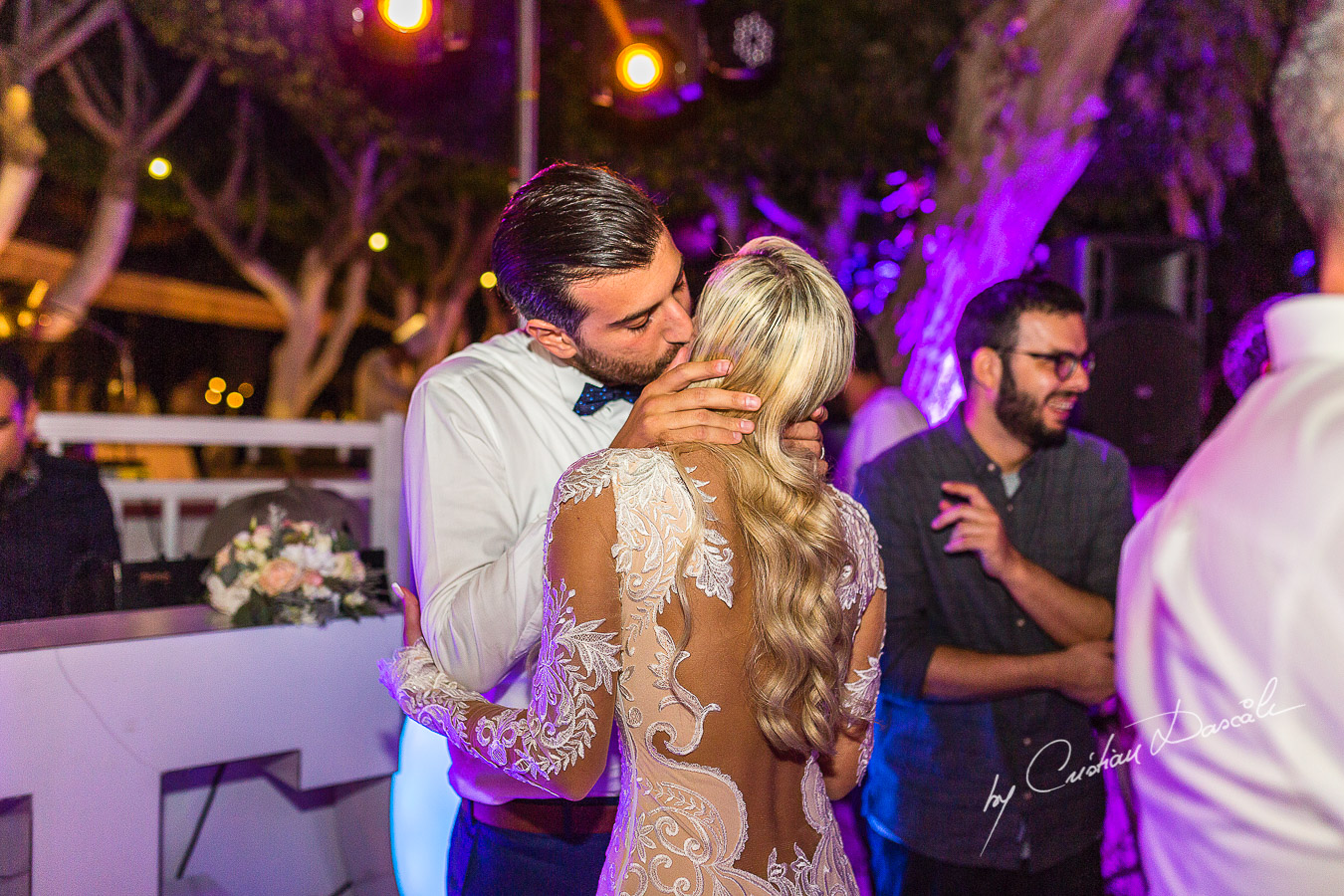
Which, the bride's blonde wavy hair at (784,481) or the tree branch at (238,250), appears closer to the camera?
the bride's blonde wavy hair at (784,481)

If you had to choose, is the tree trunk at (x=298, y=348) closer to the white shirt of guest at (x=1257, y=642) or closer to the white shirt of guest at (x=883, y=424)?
the white shirt of guest at (x=883, y=424)

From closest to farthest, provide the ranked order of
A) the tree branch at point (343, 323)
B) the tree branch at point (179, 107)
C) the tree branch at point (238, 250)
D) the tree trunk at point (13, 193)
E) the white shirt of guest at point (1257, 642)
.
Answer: the white shirt of guest at point (1257, 642), the tree trunk at point (13, 193), the tree branch at point (179, 107), the tree branch at point (238, 250), the tree branch at point (343, 323)

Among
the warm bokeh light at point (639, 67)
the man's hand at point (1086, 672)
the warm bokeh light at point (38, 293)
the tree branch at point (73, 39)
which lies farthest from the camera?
the warm bokeh light at point (38, 293)

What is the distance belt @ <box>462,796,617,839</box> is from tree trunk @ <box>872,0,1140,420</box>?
3.11m

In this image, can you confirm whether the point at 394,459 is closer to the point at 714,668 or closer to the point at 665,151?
the point at 714,668

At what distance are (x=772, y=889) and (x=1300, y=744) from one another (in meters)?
0.73

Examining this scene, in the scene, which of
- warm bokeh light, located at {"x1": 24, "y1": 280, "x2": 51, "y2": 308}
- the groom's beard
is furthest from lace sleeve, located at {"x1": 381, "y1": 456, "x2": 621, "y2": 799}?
warm bokeh light, located at {"x1": 24, "y1": 280, "x2": 51, "y2": 308}

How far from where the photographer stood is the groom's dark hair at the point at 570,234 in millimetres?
1579

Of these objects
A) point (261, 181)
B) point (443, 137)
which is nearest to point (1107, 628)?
point (443, 137)

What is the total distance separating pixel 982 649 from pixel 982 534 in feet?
1.01

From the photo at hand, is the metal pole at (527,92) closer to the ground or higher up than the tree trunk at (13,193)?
closer to the ground

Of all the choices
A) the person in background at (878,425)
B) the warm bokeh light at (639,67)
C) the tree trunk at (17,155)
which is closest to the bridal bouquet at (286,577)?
Result: the person in background at (878,425)

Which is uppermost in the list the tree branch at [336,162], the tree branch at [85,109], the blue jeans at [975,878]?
the tree branch at [336,162]

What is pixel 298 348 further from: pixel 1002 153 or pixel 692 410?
pixel 692 410
